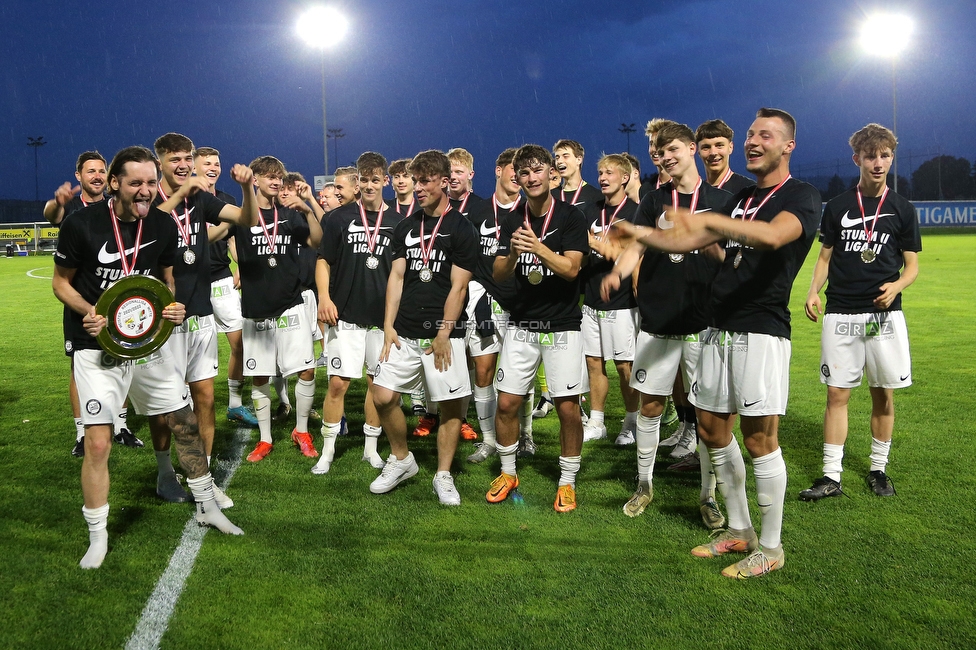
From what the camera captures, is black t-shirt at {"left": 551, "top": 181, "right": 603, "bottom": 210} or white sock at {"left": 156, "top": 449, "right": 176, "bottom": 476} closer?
white sock at {"left": 156, "top": 449, "right": 176, "bottom": 476}

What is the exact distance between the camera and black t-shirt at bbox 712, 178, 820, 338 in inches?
155

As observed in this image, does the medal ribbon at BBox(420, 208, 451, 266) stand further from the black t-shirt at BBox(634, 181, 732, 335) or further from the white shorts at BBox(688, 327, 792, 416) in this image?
the white shorts at BBox(688, 327, 792, 416)

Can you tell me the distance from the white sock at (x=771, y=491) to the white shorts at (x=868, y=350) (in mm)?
1521

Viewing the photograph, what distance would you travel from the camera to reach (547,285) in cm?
513

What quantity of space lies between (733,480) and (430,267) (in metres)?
2.40

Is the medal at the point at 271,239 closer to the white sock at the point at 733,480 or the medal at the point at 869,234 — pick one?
the white sock at the point at 733,480

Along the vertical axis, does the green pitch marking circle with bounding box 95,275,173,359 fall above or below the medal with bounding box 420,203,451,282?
below

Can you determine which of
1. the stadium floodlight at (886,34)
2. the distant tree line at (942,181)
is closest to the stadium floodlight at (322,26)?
the stadium floodlight at (886,34)

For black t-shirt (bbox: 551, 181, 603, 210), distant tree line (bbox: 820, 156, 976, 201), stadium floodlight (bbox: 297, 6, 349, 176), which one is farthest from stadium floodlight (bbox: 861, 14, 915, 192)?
black t-shirt (bbox: 551, 181, 603, 210)

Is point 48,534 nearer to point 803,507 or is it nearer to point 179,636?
point 179,636

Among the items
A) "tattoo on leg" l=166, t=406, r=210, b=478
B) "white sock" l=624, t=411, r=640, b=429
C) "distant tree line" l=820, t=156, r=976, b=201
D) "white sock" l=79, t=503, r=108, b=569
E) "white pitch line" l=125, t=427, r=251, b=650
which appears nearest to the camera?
"white pitch line" l=125, t=427, r=251, b=650

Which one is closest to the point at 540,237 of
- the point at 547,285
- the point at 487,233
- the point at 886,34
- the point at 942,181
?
the point at 547,285

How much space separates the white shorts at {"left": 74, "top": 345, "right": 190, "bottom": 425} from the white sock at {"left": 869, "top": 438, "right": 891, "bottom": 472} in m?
4.59

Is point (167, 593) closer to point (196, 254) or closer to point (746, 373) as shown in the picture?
point (196, 254)
